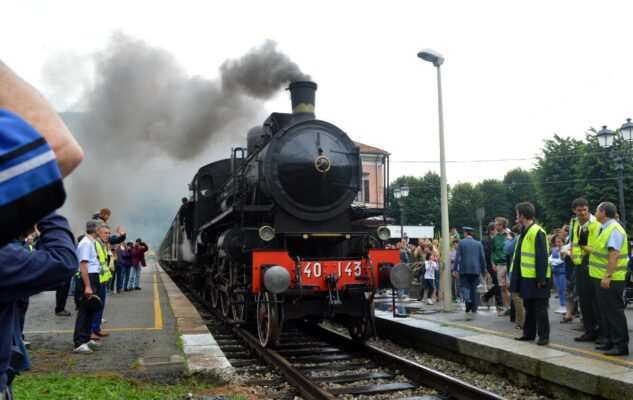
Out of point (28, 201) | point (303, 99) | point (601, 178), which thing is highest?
point (601, 178)

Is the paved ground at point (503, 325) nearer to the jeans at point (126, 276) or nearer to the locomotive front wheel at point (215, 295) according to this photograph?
the locomotive front wheel at point (215, 295)

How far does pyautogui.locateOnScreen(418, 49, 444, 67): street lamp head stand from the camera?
10.0m

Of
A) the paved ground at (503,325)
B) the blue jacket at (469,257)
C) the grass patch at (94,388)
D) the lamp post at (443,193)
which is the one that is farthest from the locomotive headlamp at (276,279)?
the blue jacket at (469,257)

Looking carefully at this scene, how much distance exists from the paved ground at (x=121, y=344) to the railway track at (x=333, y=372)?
859 millimetres

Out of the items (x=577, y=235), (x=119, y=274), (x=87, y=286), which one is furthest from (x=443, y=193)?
(x=119, y=274)

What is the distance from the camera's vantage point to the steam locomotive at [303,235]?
267 inches

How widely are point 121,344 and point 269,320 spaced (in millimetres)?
2041

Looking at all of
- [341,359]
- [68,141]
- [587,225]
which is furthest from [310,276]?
[68,141]

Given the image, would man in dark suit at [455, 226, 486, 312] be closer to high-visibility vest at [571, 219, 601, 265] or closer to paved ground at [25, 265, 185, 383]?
high-visibility vest at [571, 219, 601, 265]

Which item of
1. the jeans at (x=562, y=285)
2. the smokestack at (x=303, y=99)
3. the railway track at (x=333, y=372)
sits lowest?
the railway track at (x=333, y=372)

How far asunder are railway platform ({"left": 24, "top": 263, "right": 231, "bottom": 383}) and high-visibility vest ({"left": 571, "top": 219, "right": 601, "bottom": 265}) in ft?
15.3

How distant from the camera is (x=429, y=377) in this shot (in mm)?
5469

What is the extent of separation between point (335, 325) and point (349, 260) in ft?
11.3

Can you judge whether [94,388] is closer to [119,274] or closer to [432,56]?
[432,56]
